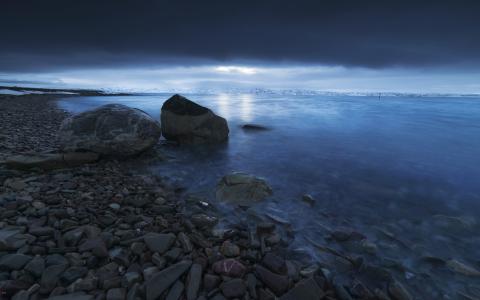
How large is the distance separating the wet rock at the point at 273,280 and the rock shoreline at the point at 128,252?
11 millimetres

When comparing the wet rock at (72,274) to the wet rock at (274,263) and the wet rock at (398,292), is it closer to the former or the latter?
the wet rock at (274,263)

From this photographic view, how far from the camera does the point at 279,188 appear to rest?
683 centimetres

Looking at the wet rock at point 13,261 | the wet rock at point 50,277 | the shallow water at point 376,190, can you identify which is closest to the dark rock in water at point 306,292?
the shallow water at point 376,190

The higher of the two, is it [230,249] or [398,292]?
[230,249]

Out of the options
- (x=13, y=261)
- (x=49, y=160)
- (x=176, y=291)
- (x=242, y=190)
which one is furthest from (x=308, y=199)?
(x=49, y=160)

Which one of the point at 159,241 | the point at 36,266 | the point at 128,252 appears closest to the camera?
the point at 36,266

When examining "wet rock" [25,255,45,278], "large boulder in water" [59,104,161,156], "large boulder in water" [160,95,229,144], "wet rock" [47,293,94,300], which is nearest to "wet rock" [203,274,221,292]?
"wet rock" [47,293,94,300]

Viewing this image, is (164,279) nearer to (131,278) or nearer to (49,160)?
(131,278)

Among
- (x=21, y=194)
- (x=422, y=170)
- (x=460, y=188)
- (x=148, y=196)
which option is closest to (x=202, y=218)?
(x=148, y=196)

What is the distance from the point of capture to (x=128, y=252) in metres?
3.54

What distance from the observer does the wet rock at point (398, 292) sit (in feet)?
10.6

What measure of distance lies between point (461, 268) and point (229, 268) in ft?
11.1

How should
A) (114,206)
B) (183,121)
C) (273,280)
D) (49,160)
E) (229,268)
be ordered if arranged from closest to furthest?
(273,280) < (229,268) < (114,206) < (49,160) < (183,121)

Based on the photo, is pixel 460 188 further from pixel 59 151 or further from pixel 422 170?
pixel 59 151
